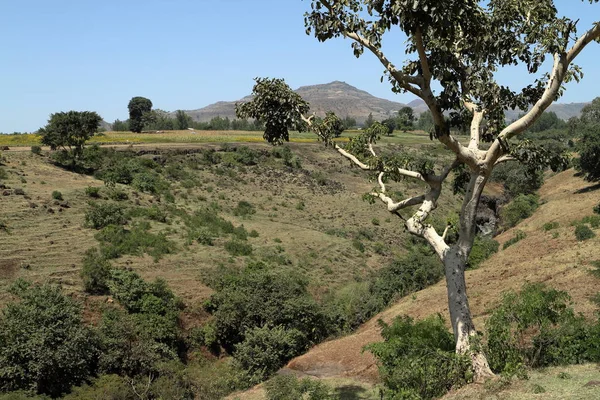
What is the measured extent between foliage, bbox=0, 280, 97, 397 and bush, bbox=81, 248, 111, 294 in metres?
4.15

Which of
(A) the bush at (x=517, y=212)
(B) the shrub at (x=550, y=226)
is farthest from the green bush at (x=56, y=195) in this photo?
(A) the bush at (x=517, y=212)

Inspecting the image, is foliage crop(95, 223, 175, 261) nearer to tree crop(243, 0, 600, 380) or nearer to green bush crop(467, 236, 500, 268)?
green bush crop(467, 236, 500, 268)

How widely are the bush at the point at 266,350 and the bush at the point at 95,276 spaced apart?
7.59 metres

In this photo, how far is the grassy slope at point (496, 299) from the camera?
511 inches

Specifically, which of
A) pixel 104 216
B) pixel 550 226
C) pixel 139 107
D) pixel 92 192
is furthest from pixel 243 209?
Answer: pixel 139 107

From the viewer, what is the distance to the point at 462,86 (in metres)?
9.93

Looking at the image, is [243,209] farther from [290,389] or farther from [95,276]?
[290,389]

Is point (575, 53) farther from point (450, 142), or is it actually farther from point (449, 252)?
point (449, 252)

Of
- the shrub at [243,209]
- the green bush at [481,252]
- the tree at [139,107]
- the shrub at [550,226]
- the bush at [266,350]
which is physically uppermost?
the tree at [139,107]

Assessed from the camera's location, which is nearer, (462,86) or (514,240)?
(462,86)

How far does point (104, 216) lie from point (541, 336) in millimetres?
24951

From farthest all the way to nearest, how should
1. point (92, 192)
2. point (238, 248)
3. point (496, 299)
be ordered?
point (92, 192) → point (238, 248) → point (496, 299)

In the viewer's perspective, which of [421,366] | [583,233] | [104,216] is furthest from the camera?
[104,216]

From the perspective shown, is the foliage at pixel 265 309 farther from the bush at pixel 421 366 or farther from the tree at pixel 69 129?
the tree at pixel 69 129
